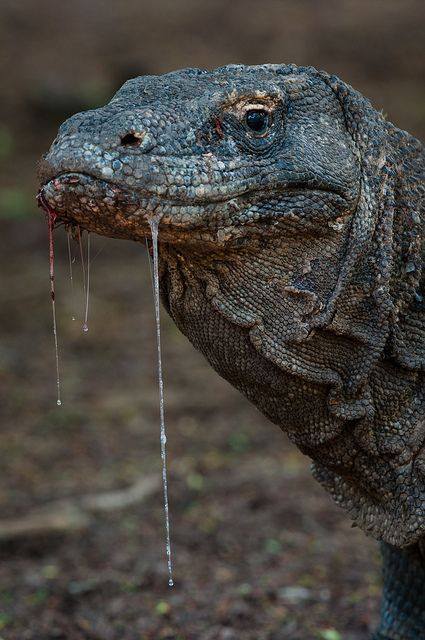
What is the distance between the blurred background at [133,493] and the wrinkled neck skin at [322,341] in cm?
51

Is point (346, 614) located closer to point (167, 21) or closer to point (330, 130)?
point (330, 130)

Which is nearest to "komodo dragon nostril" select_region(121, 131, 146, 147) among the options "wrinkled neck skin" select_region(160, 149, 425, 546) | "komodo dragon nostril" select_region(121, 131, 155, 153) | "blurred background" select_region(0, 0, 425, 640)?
"komodo dragon nostril" select_region(121, 131, 155, 153)

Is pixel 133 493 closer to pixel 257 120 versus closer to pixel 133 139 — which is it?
pixel 257 120

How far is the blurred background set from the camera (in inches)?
226

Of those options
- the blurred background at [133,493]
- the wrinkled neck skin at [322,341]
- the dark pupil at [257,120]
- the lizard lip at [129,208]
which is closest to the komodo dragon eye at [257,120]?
→ the dark pupil at [257,120]

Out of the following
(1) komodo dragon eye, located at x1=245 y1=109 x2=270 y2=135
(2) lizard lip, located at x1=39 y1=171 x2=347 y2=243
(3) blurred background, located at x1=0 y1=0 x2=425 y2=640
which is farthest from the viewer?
(3) blurred background, located at x1=0 y1=0 x2=425 y2=640

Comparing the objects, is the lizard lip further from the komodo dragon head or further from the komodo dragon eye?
the komodo dragon eye

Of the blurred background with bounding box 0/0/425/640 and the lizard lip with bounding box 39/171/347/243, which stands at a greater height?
the lizard lip with bounding box 39/171/347/243

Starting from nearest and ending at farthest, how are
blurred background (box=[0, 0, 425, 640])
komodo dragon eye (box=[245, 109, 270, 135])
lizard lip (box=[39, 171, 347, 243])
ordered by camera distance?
1. lizard lip (box=[39, 171, 347, 243])
2. komodo dragon eye (box=[245, 109, 270, 135])
3. blurred background (box=[0, 0, 425, 640])

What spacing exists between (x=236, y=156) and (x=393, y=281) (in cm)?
A: 78

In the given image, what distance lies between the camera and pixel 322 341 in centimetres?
387

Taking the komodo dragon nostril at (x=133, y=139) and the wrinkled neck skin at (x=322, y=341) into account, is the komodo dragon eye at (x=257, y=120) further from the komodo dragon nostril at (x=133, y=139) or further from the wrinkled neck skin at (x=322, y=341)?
the komodo dragon nostril at (x=133, y=139)

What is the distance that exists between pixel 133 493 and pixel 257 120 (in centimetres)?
406

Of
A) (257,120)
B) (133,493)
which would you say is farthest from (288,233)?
(133,493)
